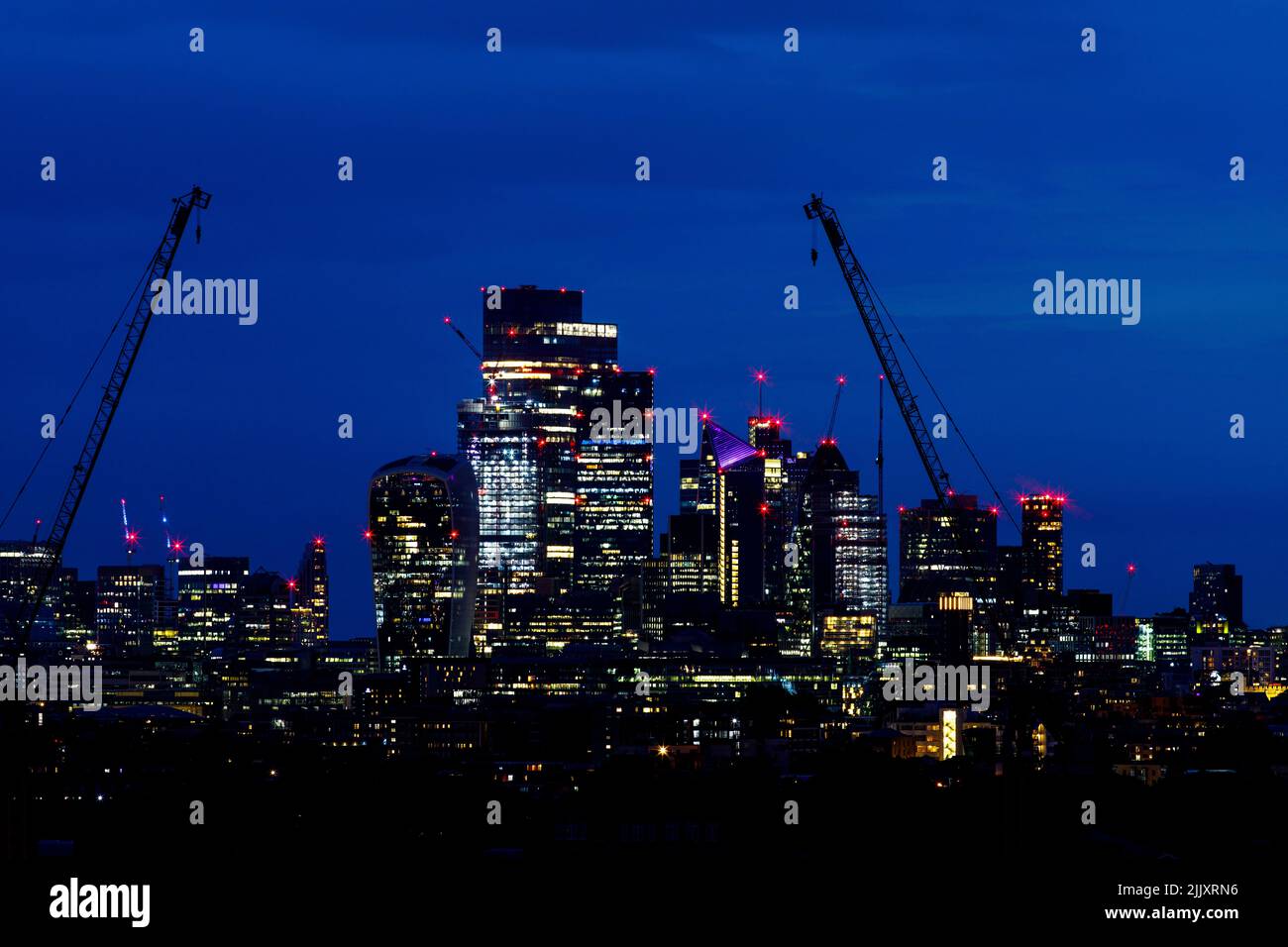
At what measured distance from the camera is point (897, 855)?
118m

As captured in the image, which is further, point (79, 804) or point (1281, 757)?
point (1281, 757)

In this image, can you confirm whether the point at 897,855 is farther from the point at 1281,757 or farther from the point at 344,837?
the point at 1281,757
